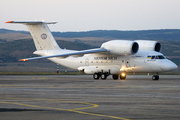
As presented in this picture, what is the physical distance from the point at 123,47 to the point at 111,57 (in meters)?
2.83

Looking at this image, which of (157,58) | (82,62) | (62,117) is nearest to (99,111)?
(62,117)

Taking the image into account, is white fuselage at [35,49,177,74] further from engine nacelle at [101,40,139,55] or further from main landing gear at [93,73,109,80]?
engine nacelle at [101,40,139,55]

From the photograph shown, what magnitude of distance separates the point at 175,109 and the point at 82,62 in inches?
1155

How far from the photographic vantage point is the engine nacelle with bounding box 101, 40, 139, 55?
124 ft

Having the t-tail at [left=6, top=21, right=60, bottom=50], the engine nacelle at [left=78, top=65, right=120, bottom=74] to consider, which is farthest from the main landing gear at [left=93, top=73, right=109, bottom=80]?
the t-tail at [left=6, top=21, right=60, bottom=50]

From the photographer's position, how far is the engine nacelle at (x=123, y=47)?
37656 mm

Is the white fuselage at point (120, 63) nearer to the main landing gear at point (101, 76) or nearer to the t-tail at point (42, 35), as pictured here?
the main landing gear at point (101, 76)

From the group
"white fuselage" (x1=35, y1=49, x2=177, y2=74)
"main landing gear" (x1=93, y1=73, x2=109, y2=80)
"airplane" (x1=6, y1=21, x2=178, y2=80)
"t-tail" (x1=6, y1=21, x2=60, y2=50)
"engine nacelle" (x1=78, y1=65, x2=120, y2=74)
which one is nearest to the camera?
"white fuselage" (x1=35, y1=49, x2=177, y2=74)

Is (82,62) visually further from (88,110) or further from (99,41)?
(99,41)

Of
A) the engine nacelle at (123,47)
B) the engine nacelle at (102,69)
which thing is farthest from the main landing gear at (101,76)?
the engine nacelle at (123,47)

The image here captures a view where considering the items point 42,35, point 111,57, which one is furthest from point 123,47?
point 42,35

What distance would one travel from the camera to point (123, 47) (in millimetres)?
38031

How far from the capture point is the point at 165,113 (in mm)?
12633

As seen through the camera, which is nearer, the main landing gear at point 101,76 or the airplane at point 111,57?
the airplane at point 111,57
